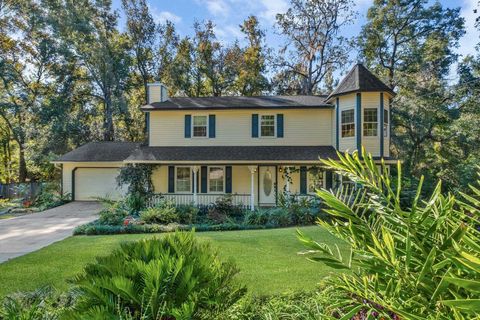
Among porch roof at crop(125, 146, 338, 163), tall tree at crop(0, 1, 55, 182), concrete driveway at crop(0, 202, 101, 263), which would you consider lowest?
concrete driveway at crop(0, 202, 101, 263)

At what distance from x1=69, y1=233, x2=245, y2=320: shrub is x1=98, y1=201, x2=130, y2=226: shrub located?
11.3 meters

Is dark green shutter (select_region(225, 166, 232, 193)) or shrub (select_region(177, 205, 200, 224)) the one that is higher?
dark green shutter (select_region(225, 166, 232, 193))

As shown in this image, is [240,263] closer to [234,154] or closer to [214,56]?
[234,154]

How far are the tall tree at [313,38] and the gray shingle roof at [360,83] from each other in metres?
9.98

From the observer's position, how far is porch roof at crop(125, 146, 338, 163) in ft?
50.6

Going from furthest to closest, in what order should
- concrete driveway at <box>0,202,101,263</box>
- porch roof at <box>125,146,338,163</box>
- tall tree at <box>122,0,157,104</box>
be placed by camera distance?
tall tree at <box>122,0,157,104</box>, porch roof at <box>125,146,338,163</box>, concrete driveway at <box>0,202,101,263</box>

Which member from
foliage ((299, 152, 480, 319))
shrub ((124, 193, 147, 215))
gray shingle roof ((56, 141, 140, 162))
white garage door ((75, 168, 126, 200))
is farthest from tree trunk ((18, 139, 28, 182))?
foliage ((299, 152, 480, 319))

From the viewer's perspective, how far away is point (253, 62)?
26.0 m

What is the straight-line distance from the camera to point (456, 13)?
2112 cm

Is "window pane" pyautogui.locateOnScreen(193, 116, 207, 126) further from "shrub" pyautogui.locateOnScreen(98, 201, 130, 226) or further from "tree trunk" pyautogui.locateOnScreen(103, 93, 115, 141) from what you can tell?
"tree trunk" pyautogui.locateOnScreen(103, 93, 115, 141)

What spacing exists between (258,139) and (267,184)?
2624 mm

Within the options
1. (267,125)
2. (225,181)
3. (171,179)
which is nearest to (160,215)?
(171,179)

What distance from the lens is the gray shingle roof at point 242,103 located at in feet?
55.5

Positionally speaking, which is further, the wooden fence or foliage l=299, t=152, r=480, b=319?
the wooden fence
